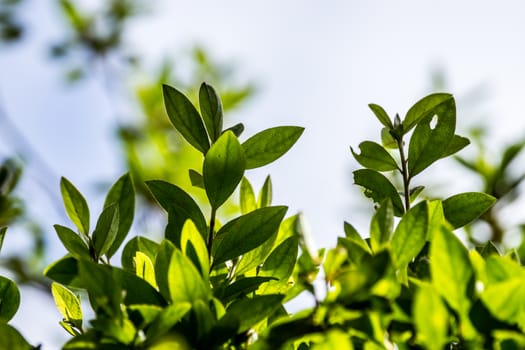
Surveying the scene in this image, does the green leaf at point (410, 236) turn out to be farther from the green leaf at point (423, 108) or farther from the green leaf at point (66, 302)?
the green leaf at point (66, 302)

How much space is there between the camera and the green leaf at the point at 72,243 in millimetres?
570

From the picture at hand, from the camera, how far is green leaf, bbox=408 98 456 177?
1.97 ft

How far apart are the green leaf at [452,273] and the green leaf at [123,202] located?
32 centimetres

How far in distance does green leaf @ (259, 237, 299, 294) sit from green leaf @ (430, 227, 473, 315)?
16 centimetres

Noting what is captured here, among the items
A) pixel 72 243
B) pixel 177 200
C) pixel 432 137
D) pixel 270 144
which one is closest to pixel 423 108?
pixel 432 137

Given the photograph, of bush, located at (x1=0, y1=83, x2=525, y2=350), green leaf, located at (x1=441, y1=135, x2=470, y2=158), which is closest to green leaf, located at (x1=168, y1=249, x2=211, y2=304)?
bush, located at (x1=0, y1=83, x2=525, y2=350)

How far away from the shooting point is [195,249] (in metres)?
0.50

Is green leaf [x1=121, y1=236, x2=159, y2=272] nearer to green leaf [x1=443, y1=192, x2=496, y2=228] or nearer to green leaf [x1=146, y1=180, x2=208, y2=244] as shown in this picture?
green leaf [x1=146, y1=180, x2=208, y2=244]

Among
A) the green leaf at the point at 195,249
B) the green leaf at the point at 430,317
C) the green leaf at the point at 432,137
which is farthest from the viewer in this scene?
the green leaf at the point at 432,137

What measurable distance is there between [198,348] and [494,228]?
1.23 meters

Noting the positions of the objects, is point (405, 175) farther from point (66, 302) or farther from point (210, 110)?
point (66, 302)

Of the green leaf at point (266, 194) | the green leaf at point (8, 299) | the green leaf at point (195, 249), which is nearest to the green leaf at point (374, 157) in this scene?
the green leaf at point (266, 194)

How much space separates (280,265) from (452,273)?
0.18m

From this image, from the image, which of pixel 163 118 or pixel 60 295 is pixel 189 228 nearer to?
pixel 60 295
